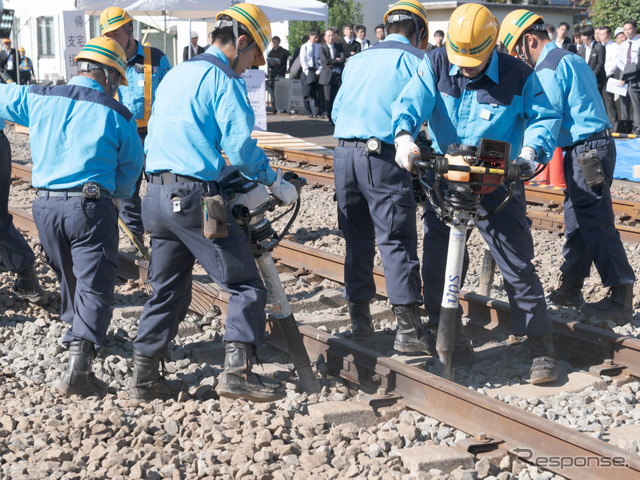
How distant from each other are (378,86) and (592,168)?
1.81 meters

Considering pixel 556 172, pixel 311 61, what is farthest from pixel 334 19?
pixel 556 172

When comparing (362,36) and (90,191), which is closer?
(90,191)

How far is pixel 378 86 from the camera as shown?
5562mm

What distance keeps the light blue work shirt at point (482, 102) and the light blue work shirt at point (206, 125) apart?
35.5 inches

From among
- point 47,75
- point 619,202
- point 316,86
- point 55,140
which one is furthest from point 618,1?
point 55,140

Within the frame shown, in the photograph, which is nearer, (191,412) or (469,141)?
(191,412)

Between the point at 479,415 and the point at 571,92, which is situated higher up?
the point at 571,92

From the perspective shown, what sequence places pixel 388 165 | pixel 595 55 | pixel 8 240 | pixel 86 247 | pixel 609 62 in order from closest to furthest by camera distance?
pixel 86 247 → pixel 388 165 → pixel 8 240 → pixel 609 62 → pixel 595 55

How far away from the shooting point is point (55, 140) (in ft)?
17.1

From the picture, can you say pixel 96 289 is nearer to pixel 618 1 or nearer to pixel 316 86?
pixel 316 86

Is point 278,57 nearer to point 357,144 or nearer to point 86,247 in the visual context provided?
point 357,144

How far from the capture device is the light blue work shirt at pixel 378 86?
218 inches

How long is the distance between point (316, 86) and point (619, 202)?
Answer: 12.7 metres

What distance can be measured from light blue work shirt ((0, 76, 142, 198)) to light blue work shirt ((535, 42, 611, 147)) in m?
2.91
